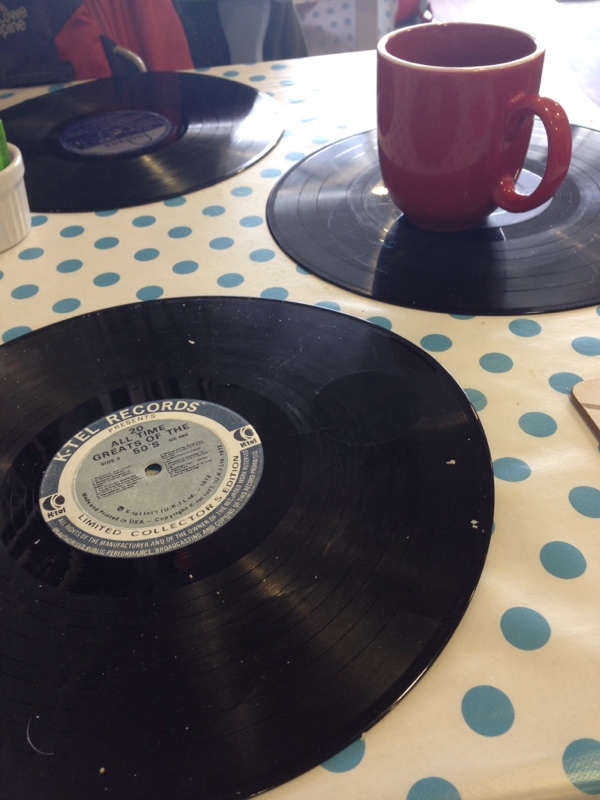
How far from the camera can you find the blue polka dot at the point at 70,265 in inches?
27.0

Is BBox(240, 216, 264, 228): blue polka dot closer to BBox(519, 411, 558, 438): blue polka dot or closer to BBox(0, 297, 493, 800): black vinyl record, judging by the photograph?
→ BBox(0, 297, 493, 800): black vinyl record

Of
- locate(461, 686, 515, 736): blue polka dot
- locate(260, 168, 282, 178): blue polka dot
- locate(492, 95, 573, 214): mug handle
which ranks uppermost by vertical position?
locate(492, 95, 573, 214): mug handle

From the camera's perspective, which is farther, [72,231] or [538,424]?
[72,231]

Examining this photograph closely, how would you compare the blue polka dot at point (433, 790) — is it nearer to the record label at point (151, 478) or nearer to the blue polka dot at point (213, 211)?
the record label at point (151, 478)

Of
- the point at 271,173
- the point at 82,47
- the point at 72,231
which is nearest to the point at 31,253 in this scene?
the point at 72,231

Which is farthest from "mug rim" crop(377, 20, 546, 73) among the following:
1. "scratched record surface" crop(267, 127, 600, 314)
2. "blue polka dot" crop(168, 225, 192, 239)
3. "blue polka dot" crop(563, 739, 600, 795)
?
"blue polka dot" crop(563, 739, 600, 795)

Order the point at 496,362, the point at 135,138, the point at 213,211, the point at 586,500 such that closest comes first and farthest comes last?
the point at 586,500
the point at 496,362
the point at 213,211
the point at 135,138

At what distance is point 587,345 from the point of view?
0.55 meters

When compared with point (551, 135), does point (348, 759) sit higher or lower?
lower

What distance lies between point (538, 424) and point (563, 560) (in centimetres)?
11

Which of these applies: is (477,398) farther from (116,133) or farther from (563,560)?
(116,133)

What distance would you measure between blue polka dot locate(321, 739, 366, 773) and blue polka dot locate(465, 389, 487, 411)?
252 mm

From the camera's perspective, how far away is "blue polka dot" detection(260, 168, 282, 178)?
2.64 feet

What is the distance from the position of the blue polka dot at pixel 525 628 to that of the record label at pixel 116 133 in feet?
2.23
